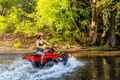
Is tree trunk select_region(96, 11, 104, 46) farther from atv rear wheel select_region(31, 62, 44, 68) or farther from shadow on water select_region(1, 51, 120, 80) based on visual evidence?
atv rear wheel select_region(31, 62, 44, 68)

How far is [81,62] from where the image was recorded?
3997 cm

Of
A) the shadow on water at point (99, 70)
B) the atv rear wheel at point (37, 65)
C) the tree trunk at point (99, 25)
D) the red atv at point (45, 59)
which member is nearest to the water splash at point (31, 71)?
the atv rear wheel at point (37, 65)

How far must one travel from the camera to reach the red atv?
33656 mm

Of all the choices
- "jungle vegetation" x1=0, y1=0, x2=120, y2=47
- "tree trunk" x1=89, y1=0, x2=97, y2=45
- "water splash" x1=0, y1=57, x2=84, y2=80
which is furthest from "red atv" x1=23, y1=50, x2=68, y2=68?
"tree trunk" x1=89, y1=0, x2=97, y2=45

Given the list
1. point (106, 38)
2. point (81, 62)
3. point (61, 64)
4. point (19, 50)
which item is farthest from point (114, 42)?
point (61, 64)

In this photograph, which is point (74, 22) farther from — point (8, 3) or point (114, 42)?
point (8, 3)

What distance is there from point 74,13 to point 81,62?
17.7 meters

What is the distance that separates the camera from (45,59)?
111ft

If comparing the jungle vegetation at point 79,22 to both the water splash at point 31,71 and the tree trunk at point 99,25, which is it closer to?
the tree trunk at point 99,25

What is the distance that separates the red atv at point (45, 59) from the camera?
110 feet

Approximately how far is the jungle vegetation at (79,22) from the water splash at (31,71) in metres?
17.2

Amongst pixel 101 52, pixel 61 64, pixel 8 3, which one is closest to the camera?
pixel 61 64

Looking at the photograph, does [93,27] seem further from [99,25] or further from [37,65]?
[37,65]

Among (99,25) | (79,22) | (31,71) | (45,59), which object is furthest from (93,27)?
(31,71)
